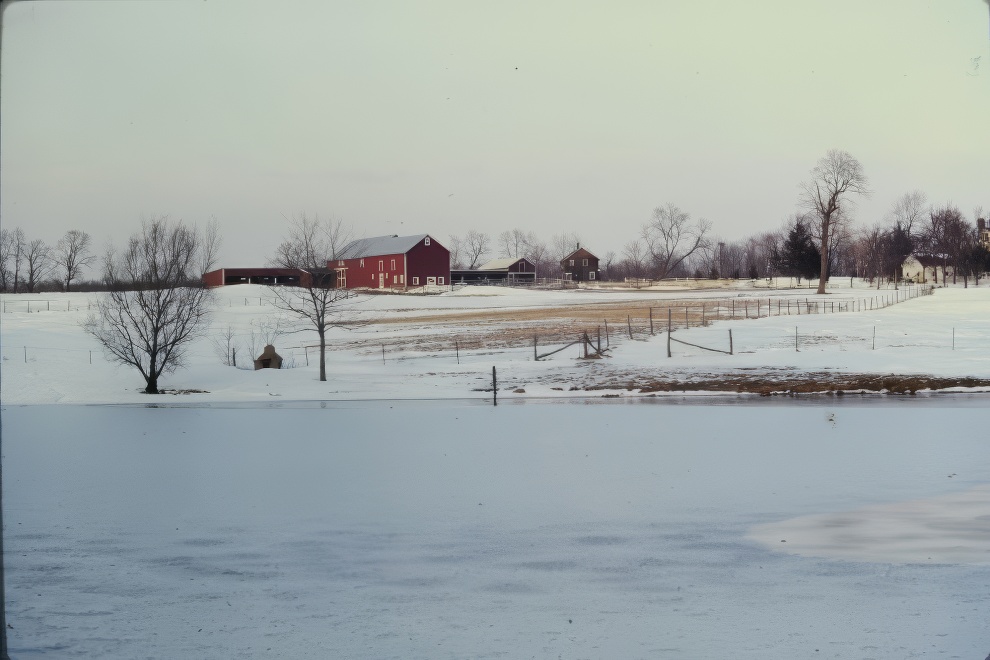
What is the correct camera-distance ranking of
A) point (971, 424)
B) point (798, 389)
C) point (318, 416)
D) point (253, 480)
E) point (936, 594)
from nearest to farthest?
point (936, 594) → point (253, 480) → point (971, 424) → point (318, 416) → point (798, 389)

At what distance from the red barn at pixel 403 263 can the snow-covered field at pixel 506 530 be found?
30.1m

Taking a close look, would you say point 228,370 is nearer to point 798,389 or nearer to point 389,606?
point 798,389

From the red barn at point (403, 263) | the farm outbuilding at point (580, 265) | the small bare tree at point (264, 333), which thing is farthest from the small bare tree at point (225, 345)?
the farm outbuilding at point (580, 265)

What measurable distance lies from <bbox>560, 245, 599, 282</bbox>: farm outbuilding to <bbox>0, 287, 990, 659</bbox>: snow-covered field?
57.2 metres

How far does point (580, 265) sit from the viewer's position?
258 feet

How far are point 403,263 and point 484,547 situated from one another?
46.6m

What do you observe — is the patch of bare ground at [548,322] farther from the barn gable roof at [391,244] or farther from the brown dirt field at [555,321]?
the barn gable roof at [391,244]

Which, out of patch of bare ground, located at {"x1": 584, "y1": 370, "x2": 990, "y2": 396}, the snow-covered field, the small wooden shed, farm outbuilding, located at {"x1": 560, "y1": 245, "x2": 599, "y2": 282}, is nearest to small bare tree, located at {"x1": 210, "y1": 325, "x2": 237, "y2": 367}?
the small wooden shed

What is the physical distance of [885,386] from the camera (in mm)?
22406

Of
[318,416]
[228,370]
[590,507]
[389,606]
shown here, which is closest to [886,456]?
[590,507]

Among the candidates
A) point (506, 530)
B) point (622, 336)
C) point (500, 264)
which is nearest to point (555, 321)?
point (622, 336)

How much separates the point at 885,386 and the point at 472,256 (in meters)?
44.4

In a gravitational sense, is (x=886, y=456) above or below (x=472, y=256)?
below

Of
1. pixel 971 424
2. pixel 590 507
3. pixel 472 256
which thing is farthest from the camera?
pixel 472 256
